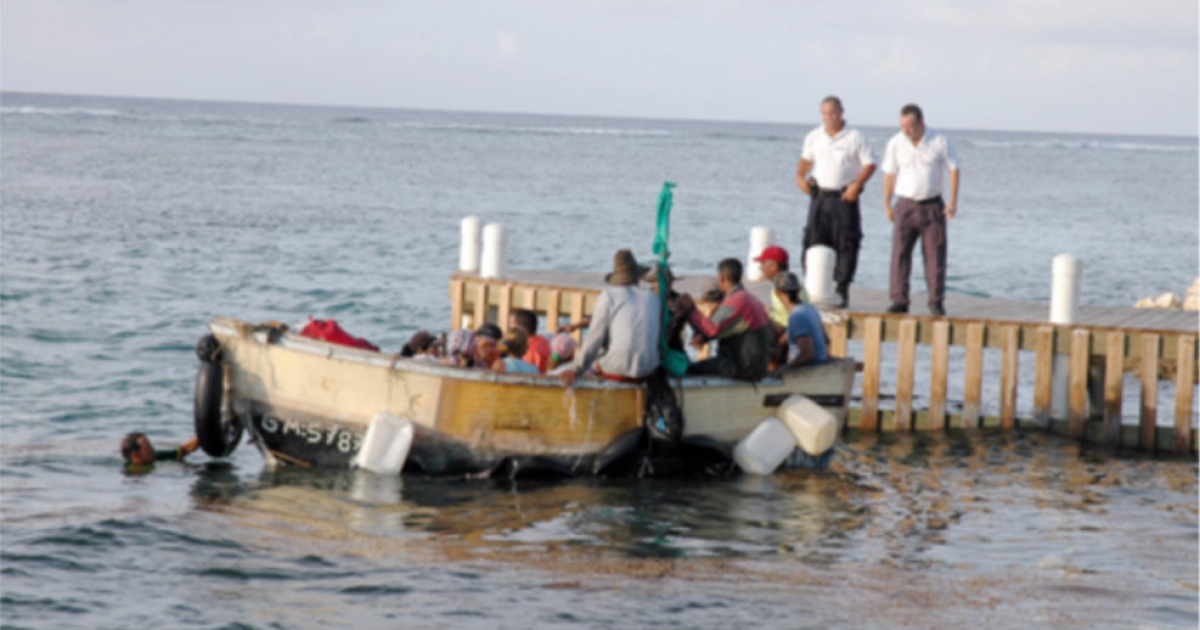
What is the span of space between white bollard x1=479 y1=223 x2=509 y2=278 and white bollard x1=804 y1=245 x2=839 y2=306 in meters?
3.73

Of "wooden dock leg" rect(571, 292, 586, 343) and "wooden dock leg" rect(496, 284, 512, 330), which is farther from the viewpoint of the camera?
"wooden dock leg" rect(496, 284, 512, 330)

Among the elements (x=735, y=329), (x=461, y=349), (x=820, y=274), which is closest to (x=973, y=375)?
(x=820, y=274)

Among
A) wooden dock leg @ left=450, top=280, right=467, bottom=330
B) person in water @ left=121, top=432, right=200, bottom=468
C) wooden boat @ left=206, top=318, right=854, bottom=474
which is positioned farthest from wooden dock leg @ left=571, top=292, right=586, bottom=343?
person in water @ left=121, top=432, right=200, bottom=468

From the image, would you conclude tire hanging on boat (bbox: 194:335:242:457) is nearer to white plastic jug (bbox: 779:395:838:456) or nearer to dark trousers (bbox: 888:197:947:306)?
white plastic jug (bbox: 779:395:838:456)

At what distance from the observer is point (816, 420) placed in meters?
14.0

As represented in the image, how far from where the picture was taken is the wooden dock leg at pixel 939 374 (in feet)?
51.8

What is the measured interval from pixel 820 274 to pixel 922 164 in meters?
1.58

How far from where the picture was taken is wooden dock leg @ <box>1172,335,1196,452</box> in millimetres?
15211

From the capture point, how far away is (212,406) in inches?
527

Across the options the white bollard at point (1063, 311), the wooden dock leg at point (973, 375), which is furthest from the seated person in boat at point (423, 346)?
the white bollard at point (1063, 311)

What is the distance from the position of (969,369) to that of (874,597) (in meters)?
6.00

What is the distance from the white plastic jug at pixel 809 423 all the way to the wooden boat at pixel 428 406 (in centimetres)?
64

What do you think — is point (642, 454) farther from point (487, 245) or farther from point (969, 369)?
point (487, 245)

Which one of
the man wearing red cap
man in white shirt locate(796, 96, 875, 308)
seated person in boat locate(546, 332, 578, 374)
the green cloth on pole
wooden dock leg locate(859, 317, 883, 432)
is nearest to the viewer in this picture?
the green cloth on pole
